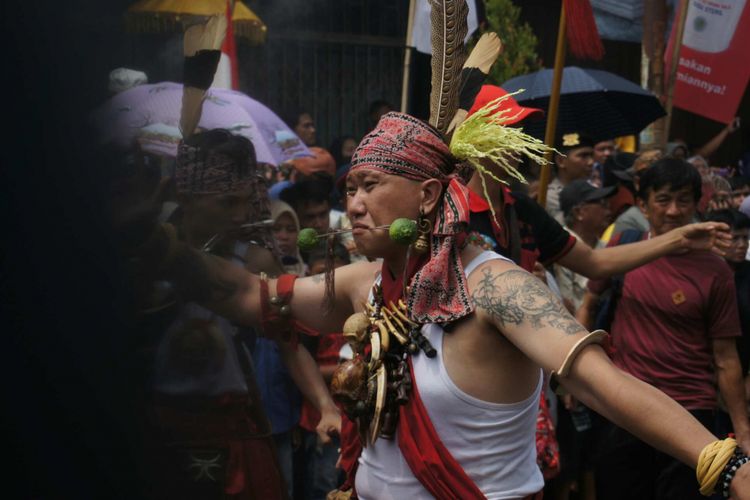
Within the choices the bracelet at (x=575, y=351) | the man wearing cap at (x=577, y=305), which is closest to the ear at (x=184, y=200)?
the bracelet at (x=575, y=351)

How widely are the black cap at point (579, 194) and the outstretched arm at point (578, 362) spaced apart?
346 cm

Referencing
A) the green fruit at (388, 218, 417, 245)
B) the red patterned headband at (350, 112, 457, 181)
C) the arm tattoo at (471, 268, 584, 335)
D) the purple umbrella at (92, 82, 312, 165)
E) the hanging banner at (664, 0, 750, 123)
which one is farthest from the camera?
the hanging banner at (664, 0, 750, 123)

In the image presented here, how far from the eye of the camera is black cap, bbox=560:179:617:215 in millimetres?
6207

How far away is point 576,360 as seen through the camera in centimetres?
257

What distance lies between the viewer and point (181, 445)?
6.05ft

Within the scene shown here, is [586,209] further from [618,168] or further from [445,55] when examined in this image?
[445,55]

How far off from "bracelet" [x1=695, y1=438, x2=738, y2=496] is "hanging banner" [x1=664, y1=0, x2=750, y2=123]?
6.72 m

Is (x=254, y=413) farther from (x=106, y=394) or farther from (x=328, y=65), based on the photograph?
(x=328, y=65)

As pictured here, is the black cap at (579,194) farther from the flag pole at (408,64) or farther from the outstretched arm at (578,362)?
the outstretched arm at (578,362)

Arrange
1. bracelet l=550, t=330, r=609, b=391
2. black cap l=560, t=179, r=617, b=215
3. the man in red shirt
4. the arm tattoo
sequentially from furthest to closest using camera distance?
black cap l=560, t=179, r=617, b=215 < the man in red shirt < the arm tattoo < bracelet l=550, t=330, r=609, b=391

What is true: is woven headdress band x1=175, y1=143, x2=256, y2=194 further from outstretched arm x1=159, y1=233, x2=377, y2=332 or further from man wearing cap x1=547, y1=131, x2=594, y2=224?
man wearing cap x1=547, y1=131, x2=594, y2=224

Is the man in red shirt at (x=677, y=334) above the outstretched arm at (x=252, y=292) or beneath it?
beneath

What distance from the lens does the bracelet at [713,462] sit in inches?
89.9

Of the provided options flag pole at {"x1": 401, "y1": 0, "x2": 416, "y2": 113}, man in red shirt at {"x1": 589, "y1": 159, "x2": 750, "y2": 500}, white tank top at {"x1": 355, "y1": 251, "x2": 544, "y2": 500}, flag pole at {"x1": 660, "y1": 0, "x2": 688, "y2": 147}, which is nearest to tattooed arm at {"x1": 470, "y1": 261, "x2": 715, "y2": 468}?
white tank top at {"x1": 355, "y1": 251, "x2": 544, "y2": 500}
